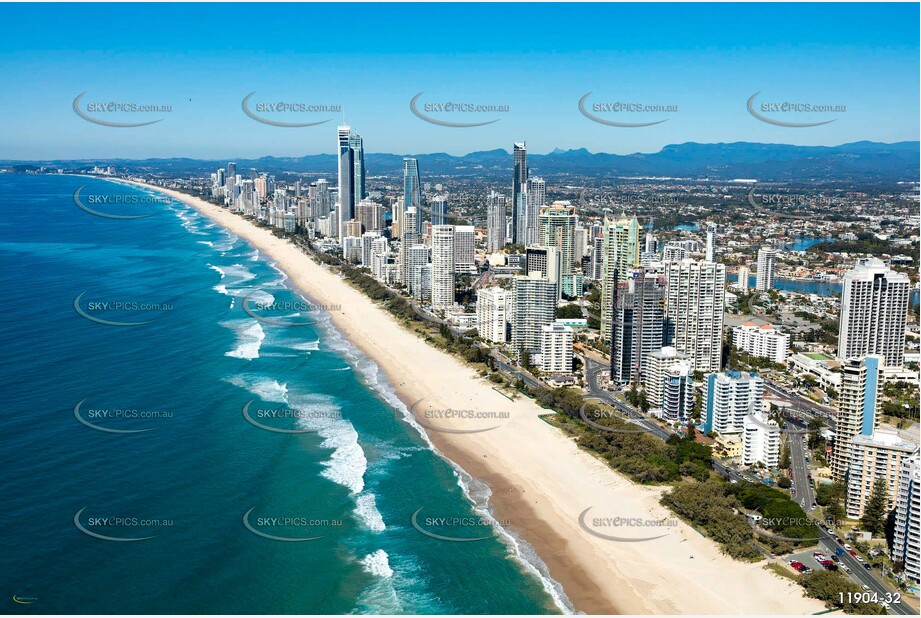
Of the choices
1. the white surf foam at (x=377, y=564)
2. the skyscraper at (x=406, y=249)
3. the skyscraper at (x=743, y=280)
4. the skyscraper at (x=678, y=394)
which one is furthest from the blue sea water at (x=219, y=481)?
the skyscraper at (x=743, y=280)

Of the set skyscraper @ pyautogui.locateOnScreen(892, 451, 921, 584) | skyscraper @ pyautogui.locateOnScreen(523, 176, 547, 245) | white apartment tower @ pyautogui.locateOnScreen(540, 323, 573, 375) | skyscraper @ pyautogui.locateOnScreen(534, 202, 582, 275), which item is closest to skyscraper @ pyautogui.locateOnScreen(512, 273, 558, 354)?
white apartment tower @ pyautogui.locateOnScreen(540, 323, 573, 375)

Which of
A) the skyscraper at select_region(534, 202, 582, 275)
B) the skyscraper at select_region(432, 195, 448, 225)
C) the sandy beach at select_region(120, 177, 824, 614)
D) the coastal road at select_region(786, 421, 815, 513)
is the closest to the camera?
the sandy beach at select_region(120, 177, 824, 614)

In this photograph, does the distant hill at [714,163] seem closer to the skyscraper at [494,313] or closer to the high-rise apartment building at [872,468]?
the skyscraper at [494,313]

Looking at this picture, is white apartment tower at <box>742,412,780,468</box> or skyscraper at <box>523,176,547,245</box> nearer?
white apartment tower at <box>742,412,780,468</box>

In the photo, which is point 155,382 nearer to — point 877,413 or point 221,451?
point 221,451

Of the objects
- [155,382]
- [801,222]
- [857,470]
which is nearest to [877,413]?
[857,470]

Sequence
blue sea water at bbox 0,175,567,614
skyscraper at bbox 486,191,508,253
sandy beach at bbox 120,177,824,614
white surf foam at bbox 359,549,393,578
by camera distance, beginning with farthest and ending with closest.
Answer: skyscraper at bbox 486,191,508,253 → white surf foam at bbox 359,549,393,578 → sandy beach at bbox 120,177,824,614 → blue sea water at bbox 0,175,567,614

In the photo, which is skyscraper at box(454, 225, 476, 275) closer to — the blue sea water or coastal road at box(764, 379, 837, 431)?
the blue sea water

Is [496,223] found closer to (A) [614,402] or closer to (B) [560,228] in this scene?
(B) [560,228]
